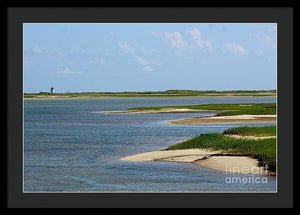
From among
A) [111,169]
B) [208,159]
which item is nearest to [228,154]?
[208,159]

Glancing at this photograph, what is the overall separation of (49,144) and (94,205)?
1395 cm

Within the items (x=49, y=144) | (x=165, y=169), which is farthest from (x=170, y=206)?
(x=49, y=144)

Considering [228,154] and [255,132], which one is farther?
[255,132]

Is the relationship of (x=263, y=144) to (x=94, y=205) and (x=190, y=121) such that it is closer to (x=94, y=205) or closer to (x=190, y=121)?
(x=94, y=205)

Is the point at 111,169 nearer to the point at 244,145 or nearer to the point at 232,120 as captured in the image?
the point at 244,145

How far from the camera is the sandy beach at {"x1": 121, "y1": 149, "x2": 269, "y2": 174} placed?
10883 millimetres

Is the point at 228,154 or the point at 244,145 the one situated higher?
the point at 244,145

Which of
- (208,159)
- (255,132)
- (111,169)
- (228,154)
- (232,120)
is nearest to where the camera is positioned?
(208,159)

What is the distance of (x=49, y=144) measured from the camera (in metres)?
18.6

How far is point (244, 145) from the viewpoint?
1276 cm

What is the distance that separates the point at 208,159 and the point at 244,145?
3.52ft

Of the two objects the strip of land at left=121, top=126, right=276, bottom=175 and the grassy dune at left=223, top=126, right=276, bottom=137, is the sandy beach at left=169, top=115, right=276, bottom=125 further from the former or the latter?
the strip of land at left=121, top=126, right=276, bottom=175

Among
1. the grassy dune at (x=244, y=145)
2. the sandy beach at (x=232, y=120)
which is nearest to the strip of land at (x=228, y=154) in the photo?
the grassy dune at (x=244, y=145)

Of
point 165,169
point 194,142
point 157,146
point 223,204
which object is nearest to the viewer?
point 223,204
